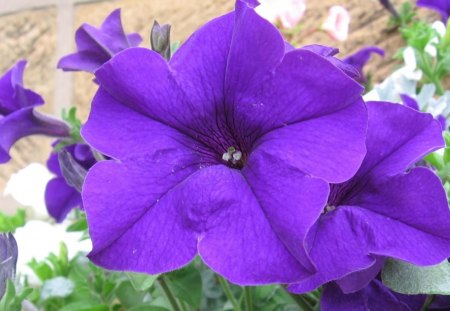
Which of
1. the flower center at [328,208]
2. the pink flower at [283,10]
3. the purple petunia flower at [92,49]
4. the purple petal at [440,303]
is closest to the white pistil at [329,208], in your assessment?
the flower center at [328,208]

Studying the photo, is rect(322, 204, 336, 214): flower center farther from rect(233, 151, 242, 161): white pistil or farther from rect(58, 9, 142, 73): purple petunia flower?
rect(58, 9, 142, 73): purple petunia flower

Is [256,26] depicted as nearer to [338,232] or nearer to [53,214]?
[338,232]

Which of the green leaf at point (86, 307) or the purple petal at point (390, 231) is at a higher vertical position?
the purple petal at point (390, 231)

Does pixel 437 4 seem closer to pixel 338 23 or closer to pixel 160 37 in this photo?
pixel 338 23

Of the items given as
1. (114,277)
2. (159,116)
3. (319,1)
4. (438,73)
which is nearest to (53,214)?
(114,277)

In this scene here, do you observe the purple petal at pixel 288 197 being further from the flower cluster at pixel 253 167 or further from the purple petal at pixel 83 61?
the purple petal at pixel 83 61

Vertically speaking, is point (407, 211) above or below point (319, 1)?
above
